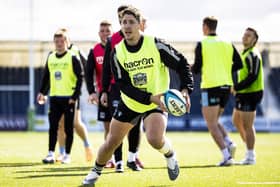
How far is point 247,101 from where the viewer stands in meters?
13.5

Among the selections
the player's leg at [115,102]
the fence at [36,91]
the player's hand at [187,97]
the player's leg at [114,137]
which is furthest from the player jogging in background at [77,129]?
the fence at [36,91]

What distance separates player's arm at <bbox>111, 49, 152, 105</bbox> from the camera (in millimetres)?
9172

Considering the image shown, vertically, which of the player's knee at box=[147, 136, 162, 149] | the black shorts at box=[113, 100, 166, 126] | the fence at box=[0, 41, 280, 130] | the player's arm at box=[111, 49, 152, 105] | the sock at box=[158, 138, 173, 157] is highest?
the player's arm at box=[111, 49, 152, 105]

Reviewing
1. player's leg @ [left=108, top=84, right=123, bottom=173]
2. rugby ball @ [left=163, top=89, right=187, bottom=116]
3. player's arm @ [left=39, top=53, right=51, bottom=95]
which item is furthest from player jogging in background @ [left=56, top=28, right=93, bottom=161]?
rugby ball @ [left=163, top=89, right=187, bottom=116]

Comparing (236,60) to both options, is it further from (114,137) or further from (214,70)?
(114,137)

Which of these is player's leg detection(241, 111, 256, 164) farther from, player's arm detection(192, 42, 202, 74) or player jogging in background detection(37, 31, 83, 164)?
player jogging in background detection(37, 31, 83, 164)

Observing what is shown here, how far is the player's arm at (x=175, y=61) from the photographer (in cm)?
A: 926

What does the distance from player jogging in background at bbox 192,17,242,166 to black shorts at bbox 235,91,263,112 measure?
461 mm

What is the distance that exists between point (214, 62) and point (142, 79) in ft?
13.1

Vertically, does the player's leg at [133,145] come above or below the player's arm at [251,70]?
below

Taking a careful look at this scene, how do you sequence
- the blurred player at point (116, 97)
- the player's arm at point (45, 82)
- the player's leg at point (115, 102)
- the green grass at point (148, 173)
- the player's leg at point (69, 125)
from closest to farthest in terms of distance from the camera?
the green grass at point (148, 173), the blurred player at point (116, 97), the player's leg at point (115, 102), the player's leg at point (69, 125), the player's arm at point (45, 82)

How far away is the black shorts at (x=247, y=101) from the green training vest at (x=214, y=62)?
1.75 feet

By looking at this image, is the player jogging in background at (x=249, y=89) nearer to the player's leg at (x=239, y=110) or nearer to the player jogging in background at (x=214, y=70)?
the player's leg at (x=239, y=110)

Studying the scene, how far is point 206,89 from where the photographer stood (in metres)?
13.1
